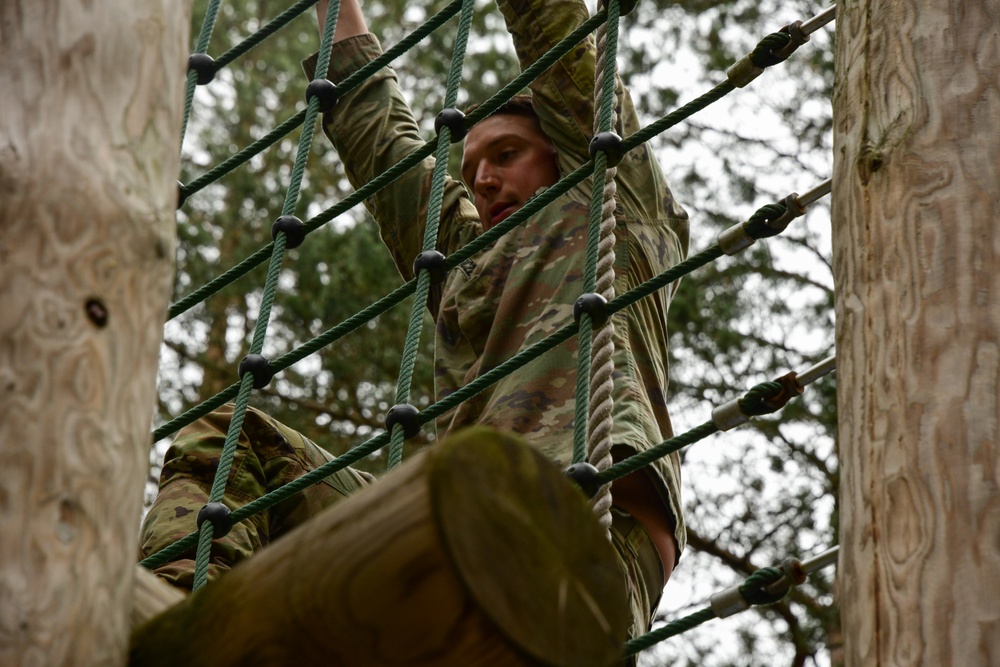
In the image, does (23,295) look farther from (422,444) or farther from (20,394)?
(422,444)

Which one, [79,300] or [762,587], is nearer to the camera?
A: [79,300]

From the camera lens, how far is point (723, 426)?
4.94 feet

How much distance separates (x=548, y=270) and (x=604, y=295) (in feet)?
1.54

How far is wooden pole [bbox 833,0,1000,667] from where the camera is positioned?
3.39 feet

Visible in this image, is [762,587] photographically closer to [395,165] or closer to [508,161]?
[395,165]

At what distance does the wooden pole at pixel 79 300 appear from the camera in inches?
31.7

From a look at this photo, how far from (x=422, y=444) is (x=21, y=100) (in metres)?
3.87

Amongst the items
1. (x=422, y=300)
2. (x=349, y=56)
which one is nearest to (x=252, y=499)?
(x=422, y=300)

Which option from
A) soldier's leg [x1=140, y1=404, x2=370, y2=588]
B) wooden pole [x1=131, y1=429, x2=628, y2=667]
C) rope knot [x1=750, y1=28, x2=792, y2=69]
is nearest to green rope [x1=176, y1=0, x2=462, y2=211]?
soldier's leg [x1=140, y1=404, x2=370, y2=588]

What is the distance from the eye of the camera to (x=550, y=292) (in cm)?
218

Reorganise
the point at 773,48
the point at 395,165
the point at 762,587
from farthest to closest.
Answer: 1. the point at 395,165
2. the point at 773,48
3. the point at 762,587

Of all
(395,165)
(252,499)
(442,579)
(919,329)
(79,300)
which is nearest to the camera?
(442,579)

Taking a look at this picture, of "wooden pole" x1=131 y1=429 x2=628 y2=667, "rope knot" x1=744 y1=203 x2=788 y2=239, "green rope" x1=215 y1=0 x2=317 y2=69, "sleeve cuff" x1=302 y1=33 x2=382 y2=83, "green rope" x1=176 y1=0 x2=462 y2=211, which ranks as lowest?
"wooden pole" x1=131 y1=429 x2=628 y2=667

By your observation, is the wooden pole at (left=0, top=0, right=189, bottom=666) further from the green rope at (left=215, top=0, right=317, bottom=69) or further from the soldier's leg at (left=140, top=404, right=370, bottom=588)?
the green rope at (left=215, top=0, right=317, bottom=69)
